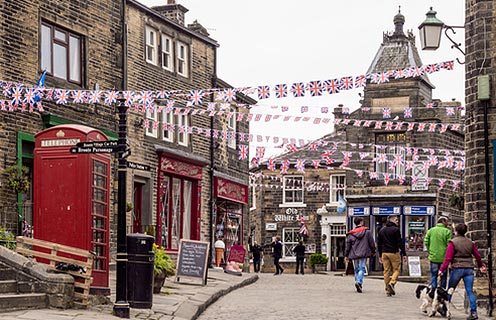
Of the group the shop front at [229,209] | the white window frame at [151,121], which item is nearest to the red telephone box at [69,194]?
the white window frame at [151,121]

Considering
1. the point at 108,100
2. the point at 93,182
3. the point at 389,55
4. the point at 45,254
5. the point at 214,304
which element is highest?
the point at 389,55

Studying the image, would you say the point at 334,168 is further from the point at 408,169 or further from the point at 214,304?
the point at 214,304

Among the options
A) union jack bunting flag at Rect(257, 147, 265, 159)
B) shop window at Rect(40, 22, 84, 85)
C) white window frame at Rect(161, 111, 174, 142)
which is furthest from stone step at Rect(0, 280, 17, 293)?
union jack bunting flag at Rect(257, 147, 265, 159)

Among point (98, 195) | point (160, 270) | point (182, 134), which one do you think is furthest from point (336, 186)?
point (98, 195)

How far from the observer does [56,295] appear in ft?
49.9

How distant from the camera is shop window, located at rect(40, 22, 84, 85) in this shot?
81.0 ft

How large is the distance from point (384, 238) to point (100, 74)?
9592 mm

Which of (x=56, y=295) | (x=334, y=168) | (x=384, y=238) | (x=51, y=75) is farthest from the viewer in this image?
(x=334, y=168)

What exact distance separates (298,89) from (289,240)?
125ft

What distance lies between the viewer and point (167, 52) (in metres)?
32.3

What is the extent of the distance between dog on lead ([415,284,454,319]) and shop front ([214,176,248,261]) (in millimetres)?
19074

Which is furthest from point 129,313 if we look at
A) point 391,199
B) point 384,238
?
point 391,199

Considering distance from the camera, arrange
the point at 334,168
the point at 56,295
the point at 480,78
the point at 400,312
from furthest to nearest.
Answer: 1. the point at 334,168
2. the point at 480,78
3. the point at 400,312
4. the point at 56,295

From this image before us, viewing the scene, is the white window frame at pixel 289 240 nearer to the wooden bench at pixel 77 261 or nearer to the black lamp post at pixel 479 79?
the black lamp post at pixel 479 79
